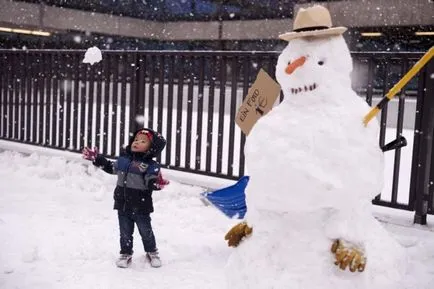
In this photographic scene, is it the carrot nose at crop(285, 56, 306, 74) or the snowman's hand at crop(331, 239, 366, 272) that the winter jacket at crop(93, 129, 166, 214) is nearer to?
the carrot nose at crop(285, 56, 306, 74)

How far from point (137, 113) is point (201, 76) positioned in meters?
1.13

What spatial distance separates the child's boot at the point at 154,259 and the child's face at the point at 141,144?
2.67 feet

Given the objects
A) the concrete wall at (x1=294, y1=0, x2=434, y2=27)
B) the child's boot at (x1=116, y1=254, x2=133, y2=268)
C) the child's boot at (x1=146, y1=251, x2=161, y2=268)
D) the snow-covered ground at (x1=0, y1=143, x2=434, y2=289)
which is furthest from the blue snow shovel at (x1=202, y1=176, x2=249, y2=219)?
the concrete wall at (x1=294, y1=0, x2=434, y2=27)

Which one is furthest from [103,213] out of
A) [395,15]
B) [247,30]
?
[247,30]

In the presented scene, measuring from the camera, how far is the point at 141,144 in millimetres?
3920

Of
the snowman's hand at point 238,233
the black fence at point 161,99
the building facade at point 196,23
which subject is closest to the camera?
the snowman's hand at point 238,233

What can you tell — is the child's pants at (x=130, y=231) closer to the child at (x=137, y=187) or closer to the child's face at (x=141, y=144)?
the child at (x=137, y=187)

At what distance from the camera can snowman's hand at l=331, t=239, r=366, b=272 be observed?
8.09 feet

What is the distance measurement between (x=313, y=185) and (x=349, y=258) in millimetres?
392

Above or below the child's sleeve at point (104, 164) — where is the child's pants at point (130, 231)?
below

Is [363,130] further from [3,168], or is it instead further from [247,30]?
[247,30]

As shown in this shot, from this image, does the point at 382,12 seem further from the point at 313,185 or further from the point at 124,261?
the point at 313,185

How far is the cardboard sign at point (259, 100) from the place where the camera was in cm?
425

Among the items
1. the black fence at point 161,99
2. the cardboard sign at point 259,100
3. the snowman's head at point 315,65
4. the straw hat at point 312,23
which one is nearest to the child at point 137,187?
the cardboard sign at point 259,100
